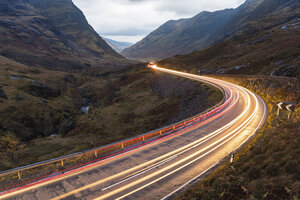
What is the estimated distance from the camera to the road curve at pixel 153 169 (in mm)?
11633

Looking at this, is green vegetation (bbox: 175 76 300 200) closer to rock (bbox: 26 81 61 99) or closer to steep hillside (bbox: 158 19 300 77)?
steep hillside (bbox: 158 19 300 77)

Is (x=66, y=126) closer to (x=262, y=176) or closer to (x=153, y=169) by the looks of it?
(x=153, y=169)

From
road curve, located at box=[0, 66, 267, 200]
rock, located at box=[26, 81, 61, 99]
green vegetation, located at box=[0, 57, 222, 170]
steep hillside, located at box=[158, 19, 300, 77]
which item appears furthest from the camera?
rock, located at box=[26, 81, 61, 99]

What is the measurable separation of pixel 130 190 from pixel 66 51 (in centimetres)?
19177

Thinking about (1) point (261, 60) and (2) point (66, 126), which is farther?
(1) point (261, 60)

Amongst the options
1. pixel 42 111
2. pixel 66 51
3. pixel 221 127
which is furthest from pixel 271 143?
pixel 66 51

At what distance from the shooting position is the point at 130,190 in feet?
38.8

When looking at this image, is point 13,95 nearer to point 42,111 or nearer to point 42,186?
point 42,111

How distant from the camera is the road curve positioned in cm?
1163

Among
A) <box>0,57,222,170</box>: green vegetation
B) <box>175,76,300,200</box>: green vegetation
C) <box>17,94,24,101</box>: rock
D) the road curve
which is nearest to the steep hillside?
<box>0,57,222,170</box>: green vegetation

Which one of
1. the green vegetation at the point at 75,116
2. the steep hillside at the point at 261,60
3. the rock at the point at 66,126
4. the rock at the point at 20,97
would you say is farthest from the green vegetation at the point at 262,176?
the rock at the point at 20,97

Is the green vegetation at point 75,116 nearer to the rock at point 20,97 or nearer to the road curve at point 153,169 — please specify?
the rock at point 20,97

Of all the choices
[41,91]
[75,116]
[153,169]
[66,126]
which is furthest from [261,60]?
[41,91]

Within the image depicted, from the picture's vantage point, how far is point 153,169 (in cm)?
1402
